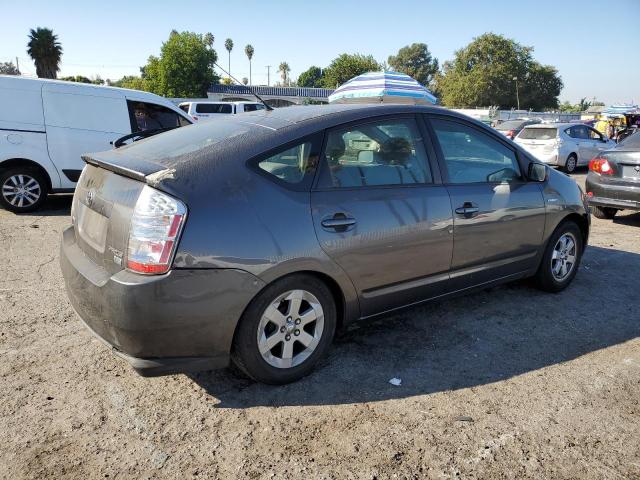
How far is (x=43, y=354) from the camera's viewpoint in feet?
10.7

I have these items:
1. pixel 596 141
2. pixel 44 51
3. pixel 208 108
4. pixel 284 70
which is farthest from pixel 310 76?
pixel 596 141

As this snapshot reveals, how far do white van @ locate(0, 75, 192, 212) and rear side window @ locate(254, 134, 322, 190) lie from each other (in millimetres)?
5834

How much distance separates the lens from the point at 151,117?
8.61 m

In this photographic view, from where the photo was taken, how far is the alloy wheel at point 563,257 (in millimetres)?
4562

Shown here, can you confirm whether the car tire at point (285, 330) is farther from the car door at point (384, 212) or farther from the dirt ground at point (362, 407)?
the car door at point (384, 212)

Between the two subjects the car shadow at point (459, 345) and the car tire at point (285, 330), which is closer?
the car tire at point (285, 330)

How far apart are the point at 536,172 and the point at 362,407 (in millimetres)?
2600

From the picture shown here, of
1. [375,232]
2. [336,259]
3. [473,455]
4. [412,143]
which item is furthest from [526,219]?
[473,455]

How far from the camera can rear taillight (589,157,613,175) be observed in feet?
24.8

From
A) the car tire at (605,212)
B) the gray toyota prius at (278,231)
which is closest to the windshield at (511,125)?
the car tire at (605,212)

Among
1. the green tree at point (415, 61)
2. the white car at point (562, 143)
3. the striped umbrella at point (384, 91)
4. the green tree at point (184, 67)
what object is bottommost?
the white car at point (562, 143)

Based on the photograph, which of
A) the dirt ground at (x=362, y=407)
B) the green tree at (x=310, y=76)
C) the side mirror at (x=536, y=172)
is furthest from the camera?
the green tree at (x=310, y=76)

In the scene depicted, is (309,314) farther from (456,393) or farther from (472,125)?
(472,125)

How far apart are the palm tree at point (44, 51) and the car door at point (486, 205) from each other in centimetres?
6310
